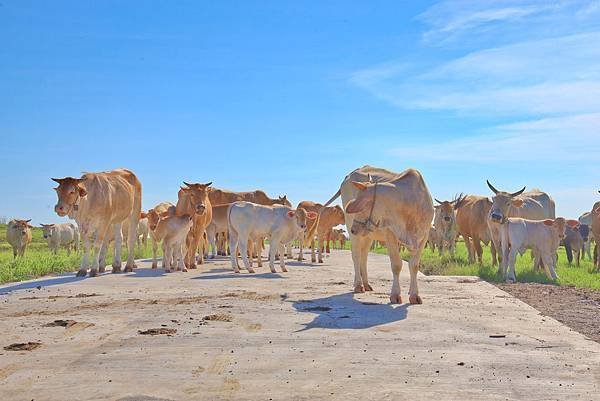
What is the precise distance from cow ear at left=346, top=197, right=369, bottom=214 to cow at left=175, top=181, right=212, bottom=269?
7.96 m

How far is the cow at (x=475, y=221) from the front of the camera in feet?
70.3

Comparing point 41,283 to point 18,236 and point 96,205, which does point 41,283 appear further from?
point 18,236

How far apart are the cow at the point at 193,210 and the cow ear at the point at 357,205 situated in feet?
26.1

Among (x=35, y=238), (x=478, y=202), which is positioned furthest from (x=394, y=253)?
(x=35, y=238)

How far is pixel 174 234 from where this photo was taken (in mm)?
16781

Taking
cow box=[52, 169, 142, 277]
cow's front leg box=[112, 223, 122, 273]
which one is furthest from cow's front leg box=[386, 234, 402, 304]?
cow's front leg box=[112, 223, 122, 273]

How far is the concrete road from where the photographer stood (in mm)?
5328

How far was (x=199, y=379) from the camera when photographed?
18.4 ft

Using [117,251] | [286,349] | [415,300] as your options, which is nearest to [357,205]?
[415,300]

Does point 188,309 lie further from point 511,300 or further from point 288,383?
point 511,300

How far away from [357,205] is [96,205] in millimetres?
7631

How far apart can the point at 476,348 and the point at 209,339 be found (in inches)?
108

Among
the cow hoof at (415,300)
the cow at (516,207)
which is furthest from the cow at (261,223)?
the cow hoof at (415,300)

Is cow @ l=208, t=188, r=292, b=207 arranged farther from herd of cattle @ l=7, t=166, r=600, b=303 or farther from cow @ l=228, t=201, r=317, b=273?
cow @ l=228, t=201, r=317, b=273
